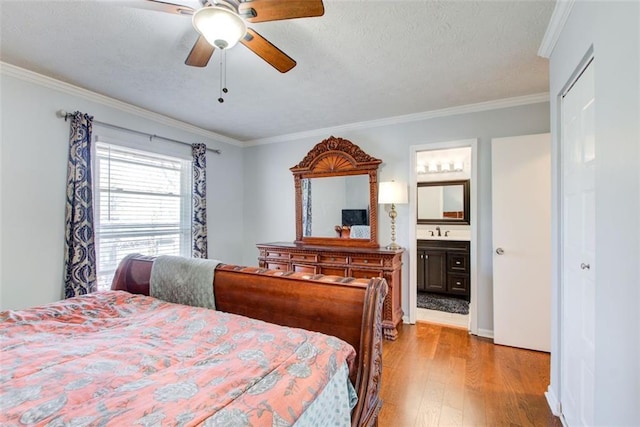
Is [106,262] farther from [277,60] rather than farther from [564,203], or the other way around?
[564,203]

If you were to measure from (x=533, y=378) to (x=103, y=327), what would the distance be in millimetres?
2978

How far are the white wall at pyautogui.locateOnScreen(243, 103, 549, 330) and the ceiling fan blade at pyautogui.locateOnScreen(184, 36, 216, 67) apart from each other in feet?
7.41

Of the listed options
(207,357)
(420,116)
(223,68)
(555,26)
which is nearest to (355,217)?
(420,116)

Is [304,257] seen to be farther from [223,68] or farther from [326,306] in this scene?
[223,68]

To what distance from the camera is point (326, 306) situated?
1.49m

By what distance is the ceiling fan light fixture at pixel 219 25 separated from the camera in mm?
1313

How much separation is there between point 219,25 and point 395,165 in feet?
8.53

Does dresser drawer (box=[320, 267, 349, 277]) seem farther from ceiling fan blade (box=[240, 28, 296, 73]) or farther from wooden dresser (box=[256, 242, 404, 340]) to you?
ceiling fan blade (box=[240, 28, 296, 73])

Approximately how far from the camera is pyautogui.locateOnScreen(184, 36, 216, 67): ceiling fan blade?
→ 1.65 meters

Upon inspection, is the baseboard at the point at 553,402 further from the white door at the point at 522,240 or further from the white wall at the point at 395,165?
the white wall at the point at 395,165

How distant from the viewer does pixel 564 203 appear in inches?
69.0

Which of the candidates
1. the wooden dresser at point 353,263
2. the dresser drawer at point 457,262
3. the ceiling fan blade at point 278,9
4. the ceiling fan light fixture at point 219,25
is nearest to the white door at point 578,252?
the ceiling fan blade at point 278,9

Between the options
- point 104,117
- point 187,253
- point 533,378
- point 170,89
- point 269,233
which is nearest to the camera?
point 533,378

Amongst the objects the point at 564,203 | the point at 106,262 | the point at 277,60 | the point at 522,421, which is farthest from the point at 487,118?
the point at 106,262
